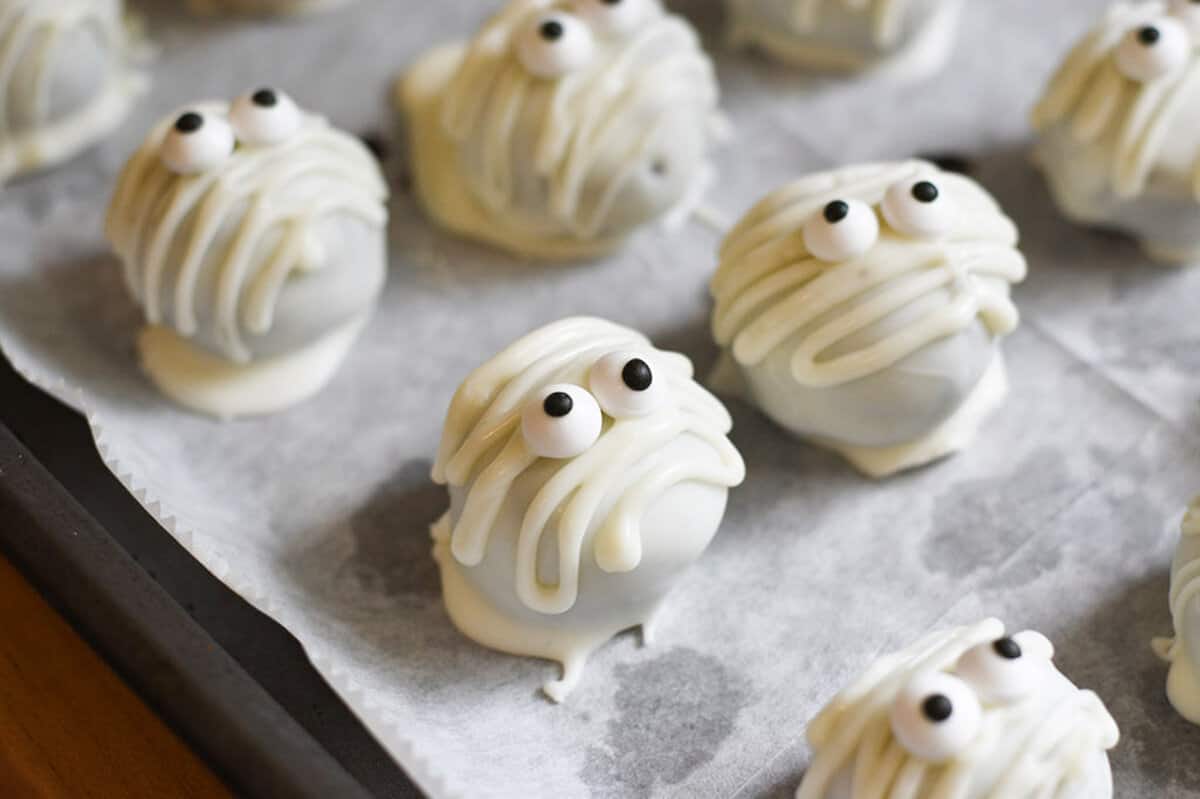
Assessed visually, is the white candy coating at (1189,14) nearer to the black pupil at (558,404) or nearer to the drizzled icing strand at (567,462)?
the drizzled icing strand at (567,462)

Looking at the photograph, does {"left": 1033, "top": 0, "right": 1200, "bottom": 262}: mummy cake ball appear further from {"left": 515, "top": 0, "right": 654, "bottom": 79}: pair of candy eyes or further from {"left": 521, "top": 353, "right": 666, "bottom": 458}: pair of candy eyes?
{"left": 521, "top": 353, "right": 666, "bottom": 458}: pair of candy eyes

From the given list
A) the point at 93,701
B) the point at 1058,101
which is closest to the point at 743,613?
the point at 93,701

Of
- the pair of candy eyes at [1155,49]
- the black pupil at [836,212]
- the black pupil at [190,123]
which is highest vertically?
the pair of candy eyes at [1155,49]

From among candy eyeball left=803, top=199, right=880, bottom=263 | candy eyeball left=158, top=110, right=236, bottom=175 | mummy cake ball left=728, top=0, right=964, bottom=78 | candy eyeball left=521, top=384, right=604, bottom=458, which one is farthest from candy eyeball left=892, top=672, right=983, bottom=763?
mummy cake ball left=728, top=0, right=964, bottom=78

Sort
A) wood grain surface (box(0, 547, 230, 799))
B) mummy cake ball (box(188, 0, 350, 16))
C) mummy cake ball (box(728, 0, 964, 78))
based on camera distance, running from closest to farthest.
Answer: wood grain surface (box(0, 547, 230, 799)), mummy cake ball (box(728, 0, 964, 78)), mummy cake ball (box(188, 0, 350, 16))

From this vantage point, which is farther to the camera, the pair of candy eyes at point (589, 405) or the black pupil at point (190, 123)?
the black pupil at point (190, 123)

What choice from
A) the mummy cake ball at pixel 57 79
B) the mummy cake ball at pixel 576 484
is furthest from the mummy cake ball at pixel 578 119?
the mummy cake ball at pixel 57 79

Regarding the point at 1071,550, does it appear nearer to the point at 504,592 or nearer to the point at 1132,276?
the point at 1132,276
